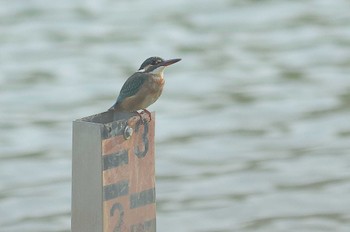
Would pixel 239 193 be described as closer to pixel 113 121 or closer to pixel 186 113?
pixel 186 113

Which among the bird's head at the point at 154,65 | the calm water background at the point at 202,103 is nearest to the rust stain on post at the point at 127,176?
the bird's head at the point at 154,65

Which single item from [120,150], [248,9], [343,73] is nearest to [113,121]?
[120,150]

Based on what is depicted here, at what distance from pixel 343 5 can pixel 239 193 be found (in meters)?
5.31

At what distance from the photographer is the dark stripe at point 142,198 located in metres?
5.28

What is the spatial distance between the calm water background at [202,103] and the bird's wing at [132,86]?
1519 millimetres

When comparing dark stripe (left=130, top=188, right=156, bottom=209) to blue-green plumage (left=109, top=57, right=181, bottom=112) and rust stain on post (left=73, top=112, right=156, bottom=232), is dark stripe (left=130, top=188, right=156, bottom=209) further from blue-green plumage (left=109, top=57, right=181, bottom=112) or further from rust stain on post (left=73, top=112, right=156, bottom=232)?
blue-green plumage (left=109, top=57, right=181, bottom=112)

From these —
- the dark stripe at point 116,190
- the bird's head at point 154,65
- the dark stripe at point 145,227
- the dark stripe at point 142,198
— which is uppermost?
the bird's head at point 154,65

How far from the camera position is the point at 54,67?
35.7 ft

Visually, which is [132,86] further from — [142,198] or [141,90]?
[142,198]

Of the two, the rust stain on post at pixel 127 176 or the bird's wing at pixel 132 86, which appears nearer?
the rust stain on post at pixel 127 176

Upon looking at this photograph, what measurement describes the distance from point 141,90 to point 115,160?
2.94 feet

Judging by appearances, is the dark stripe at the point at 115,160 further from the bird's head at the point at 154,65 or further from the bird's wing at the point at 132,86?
the bird's head at the point at 154,65

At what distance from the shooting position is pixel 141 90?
597 cm

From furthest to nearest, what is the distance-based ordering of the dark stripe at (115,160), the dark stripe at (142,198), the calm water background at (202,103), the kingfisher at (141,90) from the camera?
the calm water background at (202,103)
the kingfisher at (141,90)
the dark stripe at (142,198)
the dark stripe at (115,160)
